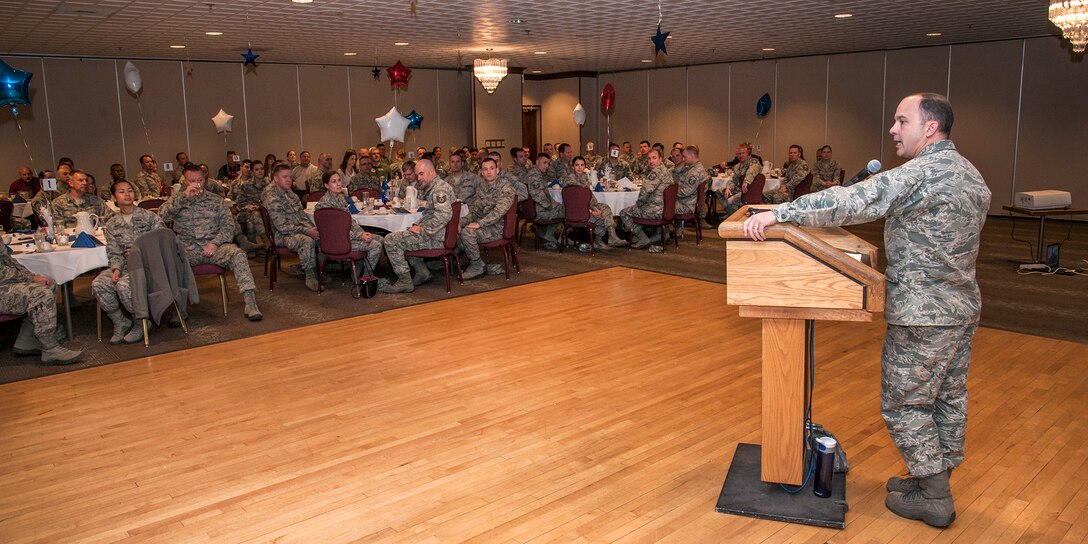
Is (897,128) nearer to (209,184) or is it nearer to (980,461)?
(980,461)

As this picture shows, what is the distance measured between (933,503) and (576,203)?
24.0ft

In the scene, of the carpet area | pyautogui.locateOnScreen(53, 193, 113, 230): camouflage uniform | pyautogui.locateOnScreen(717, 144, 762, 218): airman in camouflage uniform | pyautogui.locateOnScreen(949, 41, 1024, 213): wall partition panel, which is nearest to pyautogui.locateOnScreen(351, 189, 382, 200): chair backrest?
the carpet area

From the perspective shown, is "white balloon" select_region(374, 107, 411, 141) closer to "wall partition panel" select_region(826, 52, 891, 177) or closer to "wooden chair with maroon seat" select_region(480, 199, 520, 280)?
"wooden chair with maroon seat" select_region(480, 199, 520, 280)

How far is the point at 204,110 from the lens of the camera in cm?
1620

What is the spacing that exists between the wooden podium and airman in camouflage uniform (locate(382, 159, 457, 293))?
5312mm

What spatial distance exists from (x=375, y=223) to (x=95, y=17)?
4311 mm

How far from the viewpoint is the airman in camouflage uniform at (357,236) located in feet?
27.3

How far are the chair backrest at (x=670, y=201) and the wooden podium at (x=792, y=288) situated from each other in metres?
7.30

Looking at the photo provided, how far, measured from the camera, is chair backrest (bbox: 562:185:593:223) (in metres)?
10.2

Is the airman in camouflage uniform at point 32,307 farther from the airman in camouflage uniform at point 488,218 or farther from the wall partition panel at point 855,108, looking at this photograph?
the wall partition panel at point 855,108

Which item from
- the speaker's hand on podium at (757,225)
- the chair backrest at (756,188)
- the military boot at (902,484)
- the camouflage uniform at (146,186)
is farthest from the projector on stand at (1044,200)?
the camouflage uniform at (146,186)

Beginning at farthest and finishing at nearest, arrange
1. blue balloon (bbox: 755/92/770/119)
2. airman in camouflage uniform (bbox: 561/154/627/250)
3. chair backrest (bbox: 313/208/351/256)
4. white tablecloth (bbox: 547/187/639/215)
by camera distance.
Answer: blue balloon (bbox: 755/92/770/119), white tablecloth (bbox: 547/187/639/215), airman in camouflage uniform (bbox: 561/154/627/250), chair backrest (bbox: 313/208/351/256)

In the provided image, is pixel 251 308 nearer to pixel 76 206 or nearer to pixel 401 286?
pixel 401 286

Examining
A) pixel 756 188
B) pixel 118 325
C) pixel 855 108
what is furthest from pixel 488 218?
pixel 855 108
